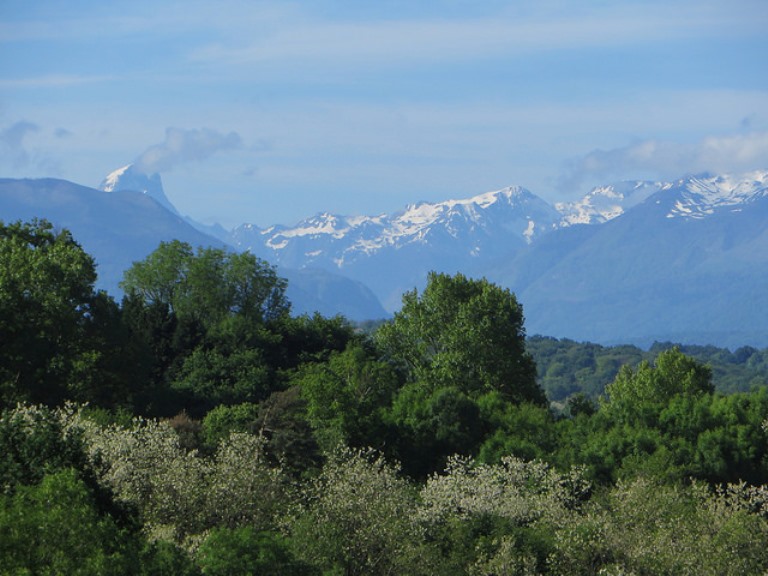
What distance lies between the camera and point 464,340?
8712cm

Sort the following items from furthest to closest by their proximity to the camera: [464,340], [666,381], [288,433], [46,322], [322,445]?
[666,381] → [464,340] → [322,445] → [46,322] → [288,433]

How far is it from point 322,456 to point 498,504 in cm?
1124

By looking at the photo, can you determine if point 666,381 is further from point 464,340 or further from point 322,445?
point 322,445

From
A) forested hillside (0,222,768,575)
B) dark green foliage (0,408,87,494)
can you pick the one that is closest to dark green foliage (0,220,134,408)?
forested hillside (0,222,768,575)

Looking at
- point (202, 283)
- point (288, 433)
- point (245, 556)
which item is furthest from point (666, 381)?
point (245, 556)

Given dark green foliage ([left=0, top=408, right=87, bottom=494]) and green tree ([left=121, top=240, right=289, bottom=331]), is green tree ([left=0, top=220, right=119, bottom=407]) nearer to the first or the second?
dark green foliage ([left=0, top=408, right=87, bottom=494])

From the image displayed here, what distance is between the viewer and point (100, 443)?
50.4 meters

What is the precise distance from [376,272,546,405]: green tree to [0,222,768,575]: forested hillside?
17 centimetres

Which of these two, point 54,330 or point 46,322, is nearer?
point 46,322

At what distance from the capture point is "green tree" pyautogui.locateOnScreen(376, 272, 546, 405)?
3415 inches

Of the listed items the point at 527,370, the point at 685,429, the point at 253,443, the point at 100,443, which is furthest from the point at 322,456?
the point at 527,370

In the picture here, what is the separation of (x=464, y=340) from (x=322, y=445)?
23432 mm

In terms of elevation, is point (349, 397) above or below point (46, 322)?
below

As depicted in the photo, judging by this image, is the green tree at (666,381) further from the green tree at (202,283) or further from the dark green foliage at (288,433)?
the dark green foliage at (288,433)
